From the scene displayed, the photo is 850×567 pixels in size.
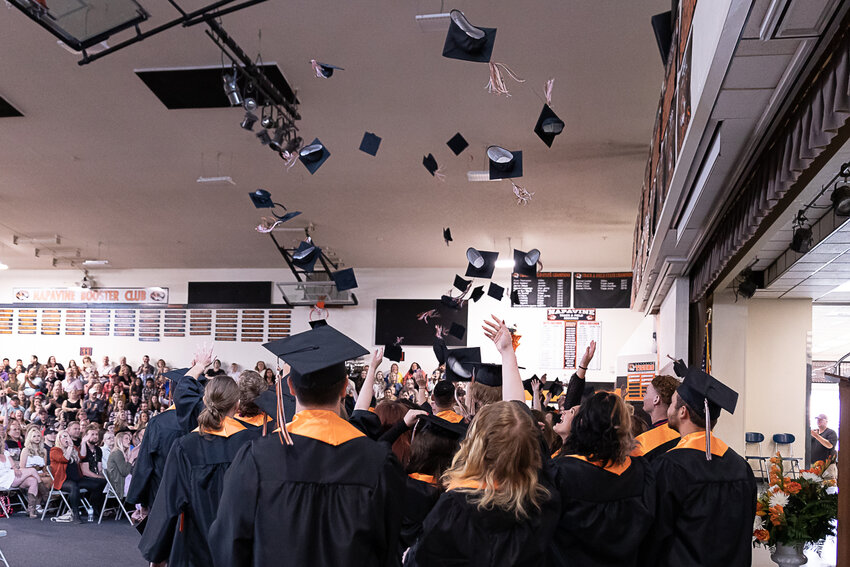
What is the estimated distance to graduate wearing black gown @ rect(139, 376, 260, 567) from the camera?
3422 mm

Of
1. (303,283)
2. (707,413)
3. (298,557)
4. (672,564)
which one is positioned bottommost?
(672,564)

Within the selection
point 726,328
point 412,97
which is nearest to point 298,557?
point 412,97

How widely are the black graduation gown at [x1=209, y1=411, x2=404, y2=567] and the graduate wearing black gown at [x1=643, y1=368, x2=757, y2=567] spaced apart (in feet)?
4.83

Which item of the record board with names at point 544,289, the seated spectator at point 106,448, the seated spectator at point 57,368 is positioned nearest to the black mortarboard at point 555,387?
the seated spectator at point 106,448

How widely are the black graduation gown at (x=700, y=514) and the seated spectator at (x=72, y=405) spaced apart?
13239mm

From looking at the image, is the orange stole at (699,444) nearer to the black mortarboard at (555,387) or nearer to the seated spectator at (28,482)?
the black mortarboard at (555,387)

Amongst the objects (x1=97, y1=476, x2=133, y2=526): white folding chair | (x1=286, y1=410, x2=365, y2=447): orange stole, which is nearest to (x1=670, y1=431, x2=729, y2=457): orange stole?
(x1=286, y1=410, x2=365, y2=447): orange stole

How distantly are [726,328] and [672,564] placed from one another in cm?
548

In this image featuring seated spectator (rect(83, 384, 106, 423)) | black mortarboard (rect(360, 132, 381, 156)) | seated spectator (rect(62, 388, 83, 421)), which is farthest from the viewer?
seated spectator (rect(62, 388, 83, 421))

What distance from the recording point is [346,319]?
16.7 meters

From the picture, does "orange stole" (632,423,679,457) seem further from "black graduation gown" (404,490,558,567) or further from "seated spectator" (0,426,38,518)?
"seated spectator" (0,426,38,518)

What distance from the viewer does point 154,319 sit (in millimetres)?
17594

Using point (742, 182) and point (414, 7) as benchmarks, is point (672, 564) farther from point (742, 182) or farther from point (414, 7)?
point (414, 7)

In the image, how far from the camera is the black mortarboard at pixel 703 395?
10.4 feet
